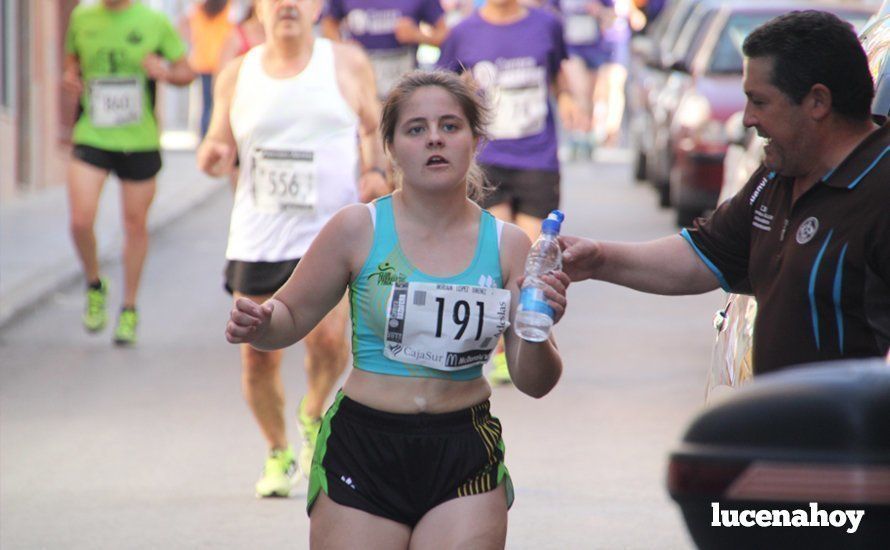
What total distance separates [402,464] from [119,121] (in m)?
6.90

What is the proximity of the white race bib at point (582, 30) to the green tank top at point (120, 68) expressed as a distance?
14353 millimetres

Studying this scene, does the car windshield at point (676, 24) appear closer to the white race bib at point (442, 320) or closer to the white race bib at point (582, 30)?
the white race bib at point (582, 30)

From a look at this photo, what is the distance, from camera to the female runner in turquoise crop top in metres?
4.28

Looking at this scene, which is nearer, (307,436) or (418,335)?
(418,335)

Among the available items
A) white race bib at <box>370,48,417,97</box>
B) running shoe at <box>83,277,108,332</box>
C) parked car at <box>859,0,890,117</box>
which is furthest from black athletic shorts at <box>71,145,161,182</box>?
parked car at <box>859,0,890,117</box>

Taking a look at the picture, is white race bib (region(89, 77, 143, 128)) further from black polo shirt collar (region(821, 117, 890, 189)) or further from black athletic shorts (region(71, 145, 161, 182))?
black polo shirt collar (region(821, 117, 890, 189))

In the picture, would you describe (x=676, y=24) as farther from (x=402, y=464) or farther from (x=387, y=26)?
(x=402, y=464)

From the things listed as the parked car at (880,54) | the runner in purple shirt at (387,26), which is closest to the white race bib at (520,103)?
the runner in purple shirt at (387,26)

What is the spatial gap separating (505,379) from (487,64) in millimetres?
1821

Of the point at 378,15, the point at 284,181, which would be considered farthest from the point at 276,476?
the point at 378,15

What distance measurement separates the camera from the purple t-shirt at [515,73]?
9.95 m

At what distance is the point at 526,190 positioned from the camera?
9.87 m

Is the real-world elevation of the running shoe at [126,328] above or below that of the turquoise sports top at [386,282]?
below

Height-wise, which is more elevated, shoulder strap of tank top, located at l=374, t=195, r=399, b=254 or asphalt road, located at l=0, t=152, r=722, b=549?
shoulder strap of tank top, located at l=374, t=195, r=399, b=254
